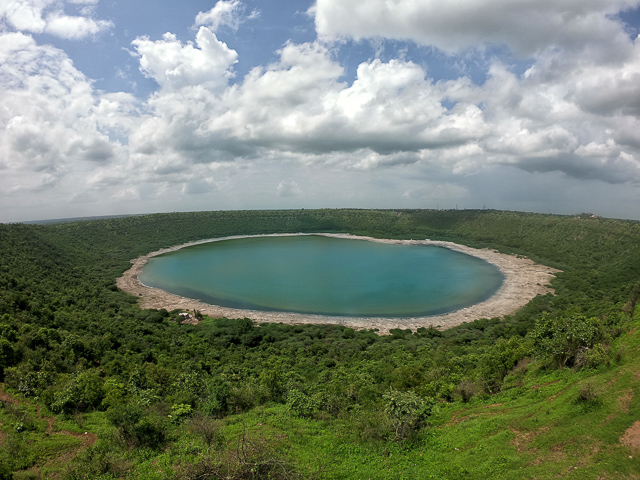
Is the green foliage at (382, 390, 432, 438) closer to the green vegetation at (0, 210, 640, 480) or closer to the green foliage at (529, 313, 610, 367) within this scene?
the green vegetation at (0, 210, 640, 480)

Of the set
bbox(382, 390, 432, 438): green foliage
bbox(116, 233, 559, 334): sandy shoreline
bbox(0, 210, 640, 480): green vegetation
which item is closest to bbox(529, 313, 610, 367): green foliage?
bbox(0, 210, 640, 480): green vegetation

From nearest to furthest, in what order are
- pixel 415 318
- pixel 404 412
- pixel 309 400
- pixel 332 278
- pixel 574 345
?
pixel 404 412 → pixel 309 400 → pixel 574 345 → pixel 415 318 → pixel 332 278

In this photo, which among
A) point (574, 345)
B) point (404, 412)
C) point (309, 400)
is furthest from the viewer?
point (574, 345)

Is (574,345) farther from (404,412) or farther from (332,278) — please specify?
(332,278)

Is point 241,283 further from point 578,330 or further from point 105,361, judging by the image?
point 578,330

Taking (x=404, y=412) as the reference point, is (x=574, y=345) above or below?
above

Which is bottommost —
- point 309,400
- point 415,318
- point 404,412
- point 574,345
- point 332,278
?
point 415,318

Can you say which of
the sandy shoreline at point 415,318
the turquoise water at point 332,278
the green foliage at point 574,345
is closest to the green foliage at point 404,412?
the green foliage at point 574,345

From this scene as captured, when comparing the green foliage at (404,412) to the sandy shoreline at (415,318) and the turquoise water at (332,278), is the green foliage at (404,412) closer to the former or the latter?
the sandy shoreline at (415,318)

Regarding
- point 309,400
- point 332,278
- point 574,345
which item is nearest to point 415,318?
point 332,278
